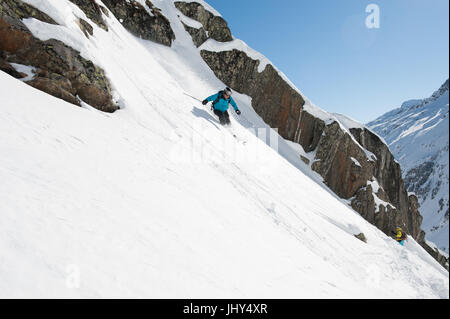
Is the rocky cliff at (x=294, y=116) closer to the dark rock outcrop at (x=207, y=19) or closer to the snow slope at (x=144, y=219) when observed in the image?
the dark rock outcrop at (x=207, y=19)

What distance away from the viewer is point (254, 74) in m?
26.8

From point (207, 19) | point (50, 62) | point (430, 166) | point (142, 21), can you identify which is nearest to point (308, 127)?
point (207, 19)

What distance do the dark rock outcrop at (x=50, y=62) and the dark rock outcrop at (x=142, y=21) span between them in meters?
15.6

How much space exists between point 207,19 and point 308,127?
1720 centimetres

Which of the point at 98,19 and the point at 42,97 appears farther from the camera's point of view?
the point at 98,19

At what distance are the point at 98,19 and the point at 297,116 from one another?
2023 centimetres

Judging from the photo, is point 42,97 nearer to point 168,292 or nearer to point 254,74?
point 168,292

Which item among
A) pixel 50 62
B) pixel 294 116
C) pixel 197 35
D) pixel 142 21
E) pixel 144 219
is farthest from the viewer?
pixel 197 35

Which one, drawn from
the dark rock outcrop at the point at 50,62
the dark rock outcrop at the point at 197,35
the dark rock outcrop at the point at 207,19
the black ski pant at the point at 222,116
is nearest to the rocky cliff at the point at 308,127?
the dark rock outcrop at the point at 207,19

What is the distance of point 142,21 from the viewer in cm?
2162

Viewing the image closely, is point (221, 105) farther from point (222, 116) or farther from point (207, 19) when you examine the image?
point (207, 19)

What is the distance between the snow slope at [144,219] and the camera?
2.22 m

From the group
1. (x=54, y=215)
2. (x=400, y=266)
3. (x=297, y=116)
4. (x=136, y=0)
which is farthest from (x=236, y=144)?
(x=136, y=0)

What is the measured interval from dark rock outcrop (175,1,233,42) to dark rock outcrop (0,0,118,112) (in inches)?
934
